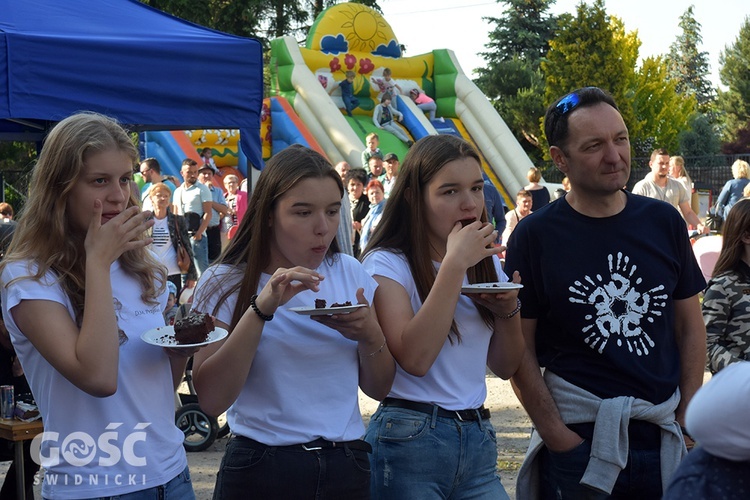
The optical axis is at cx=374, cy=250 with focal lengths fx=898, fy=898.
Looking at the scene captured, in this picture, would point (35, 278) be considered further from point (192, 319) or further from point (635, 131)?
point (635, 131)

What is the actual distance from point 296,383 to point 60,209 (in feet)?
2.62

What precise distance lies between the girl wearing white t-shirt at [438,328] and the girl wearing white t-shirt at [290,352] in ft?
0.36

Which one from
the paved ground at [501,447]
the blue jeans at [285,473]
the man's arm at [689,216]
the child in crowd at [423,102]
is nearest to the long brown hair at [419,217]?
the blue jeans at [285,473]

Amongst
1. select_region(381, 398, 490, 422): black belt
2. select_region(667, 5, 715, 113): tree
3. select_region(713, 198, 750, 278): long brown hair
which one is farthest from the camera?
select_region(667, 5, 715, 113): tree

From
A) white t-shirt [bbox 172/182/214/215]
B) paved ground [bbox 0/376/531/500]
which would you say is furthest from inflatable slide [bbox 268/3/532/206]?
paved ground [bbox 0/376/531/500]

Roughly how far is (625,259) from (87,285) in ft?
5.36

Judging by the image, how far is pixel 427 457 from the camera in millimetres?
2635

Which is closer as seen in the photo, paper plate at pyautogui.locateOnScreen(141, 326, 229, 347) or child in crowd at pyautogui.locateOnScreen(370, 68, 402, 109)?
paper plate at pyautogui.locateOnScreen(141, 326, 229, 347)

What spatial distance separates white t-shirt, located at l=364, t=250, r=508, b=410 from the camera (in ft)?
8.95

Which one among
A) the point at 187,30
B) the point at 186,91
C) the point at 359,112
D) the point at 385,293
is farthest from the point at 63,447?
the point at 359,112

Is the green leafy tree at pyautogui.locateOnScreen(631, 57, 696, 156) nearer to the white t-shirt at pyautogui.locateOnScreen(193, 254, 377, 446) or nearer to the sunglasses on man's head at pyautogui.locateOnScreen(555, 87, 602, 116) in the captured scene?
the sunglasses on man's head at pyautogui.locateOnScreen(555, 87, 602, 116)

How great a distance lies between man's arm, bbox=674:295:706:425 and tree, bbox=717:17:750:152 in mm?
52976

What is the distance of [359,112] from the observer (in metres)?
23.5

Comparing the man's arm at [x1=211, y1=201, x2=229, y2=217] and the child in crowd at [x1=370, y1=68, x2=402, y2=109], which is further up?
the child in crowd at [x1=370, y1=68, x2=402, y2=109]
